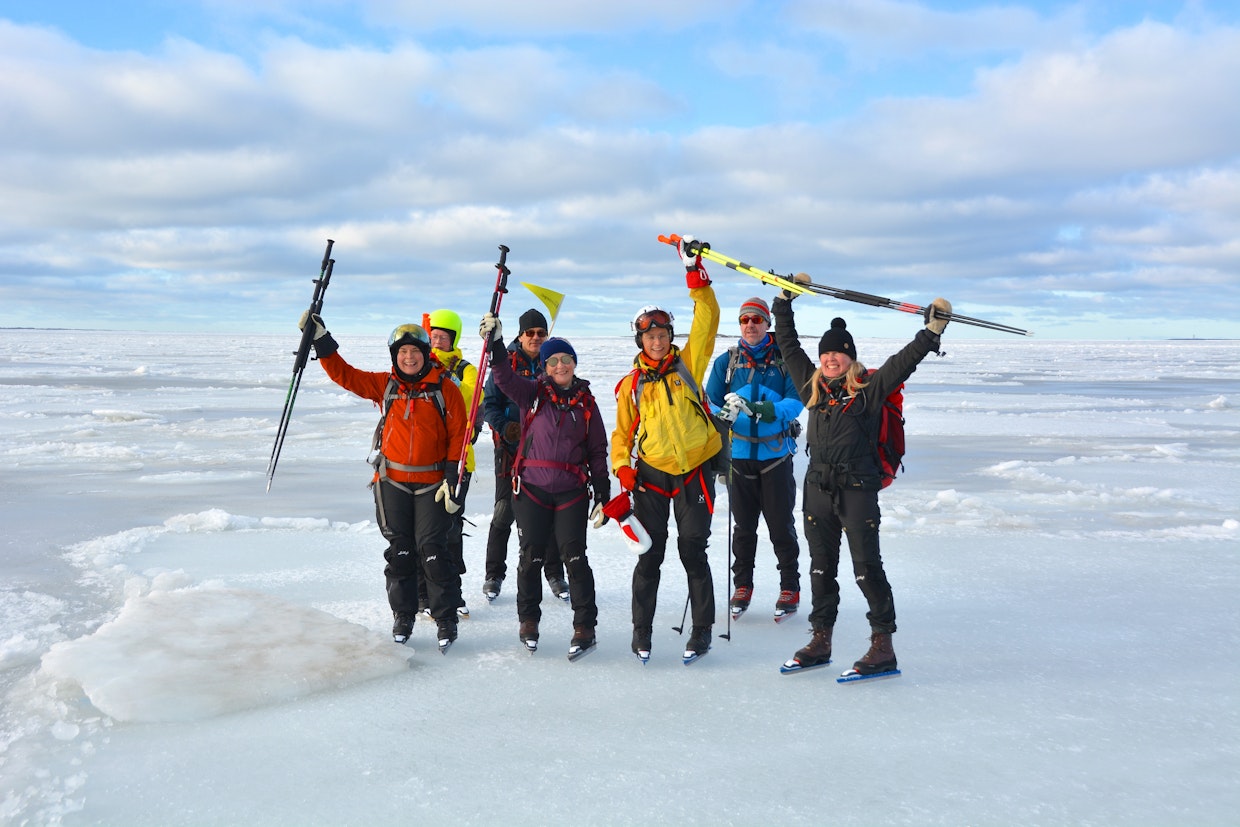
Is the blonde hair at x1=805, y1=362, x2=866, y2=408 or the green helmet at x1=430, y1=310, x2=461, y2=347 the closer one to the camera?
the blonde hair at x1=805, y1=362, x2=866, y2=408

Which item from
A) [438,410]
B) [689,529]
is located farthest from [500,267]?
[689,529]

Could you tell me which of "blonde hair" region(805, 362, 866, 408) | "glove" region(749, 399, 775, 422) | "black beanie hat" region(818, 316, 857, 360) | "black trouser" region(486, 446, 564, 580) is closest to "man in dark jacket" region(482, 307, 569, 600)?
"black trouser" region(486, 446, 564, 580)

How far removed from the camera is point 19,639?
15.2 ft

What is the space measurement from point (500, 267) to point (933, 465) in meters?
8.49

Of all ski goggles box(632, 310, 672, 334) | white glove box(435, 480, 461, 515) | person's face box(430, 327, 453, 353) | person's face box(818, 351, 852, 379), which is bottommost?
white glove box(435, 480, 461, 515)

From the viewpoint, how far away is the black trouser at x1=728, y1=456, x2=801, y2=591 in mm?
5320

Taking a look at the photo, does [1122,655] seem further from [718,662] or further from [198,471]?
[198,471]

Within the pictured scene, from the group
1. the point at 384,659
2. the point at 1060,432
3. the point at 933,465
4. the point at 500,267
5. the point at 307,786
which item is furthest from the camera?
the point at 1060,432

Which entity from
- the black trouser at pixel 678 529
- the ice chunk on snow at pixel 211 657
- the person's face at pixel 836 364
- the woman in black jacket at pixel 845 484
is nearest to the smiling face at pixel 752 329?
the woman in black jacket at pixel 845 484

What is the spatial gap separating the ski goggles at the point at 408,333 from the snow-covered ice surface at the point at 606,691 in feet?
5.07

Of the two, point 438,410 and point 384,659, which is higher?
point 438,410

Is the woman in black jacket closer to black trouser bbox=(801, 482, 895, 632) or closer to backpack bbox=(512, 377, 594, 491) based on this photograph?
black trouser bbox=(801, 482, 895, 632)

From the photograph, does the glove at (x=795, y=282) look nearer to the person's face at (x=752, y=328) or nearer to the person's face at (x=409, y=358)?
the person's face at (x=752, y=328)

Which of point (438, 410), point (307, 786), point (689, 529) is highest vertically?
point (438, 410)
